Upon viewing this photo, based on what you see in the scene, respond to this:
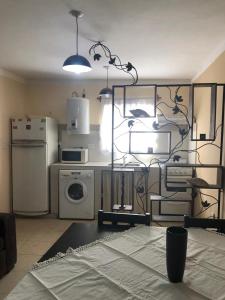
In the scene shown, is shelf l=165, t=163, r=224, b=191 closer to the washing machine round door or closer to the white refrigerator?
the washing machine round door

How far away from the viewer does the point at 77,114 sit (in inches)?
176

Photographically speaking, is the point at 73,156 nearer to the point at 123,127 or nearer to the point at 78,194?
Result: the point at 78,194

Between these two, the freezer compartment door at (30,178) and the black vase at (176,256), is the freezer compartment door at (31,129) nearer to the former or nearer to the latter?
the freezer compartment door at (30,178)

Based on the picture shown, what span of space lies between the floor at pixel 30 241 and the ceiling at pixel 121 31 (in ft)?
7.67

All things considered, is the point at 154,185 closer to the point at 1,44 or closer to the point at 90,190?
the point at 90,190

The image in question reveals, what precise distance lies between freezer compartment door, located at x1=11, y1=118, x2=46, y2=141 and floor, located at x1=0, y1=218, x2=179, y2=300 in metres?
1.32

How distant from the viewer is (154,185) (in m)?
4.27

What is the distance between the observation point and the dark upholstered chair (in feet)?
8.39

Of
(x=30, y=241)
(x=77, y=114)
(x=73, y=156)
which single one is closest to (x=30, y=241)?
(x=30, y=241)

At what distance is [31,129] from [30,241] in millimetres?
1705

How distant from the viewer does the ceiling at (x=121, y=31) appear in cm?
198

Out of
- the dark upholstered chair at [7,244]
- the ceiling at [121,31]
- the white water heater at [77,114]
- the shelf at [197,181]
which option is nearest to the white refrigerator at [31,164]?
the white water heater at [77,114]

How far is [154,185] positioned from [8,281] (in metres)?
2.51

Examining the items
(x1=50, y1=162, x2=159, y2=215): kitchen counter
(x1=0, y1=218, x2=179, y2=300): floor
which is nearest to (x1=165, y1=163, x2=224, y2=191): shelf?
(x1=50, y1=162, x2=159, y2=215): kitchen counter
